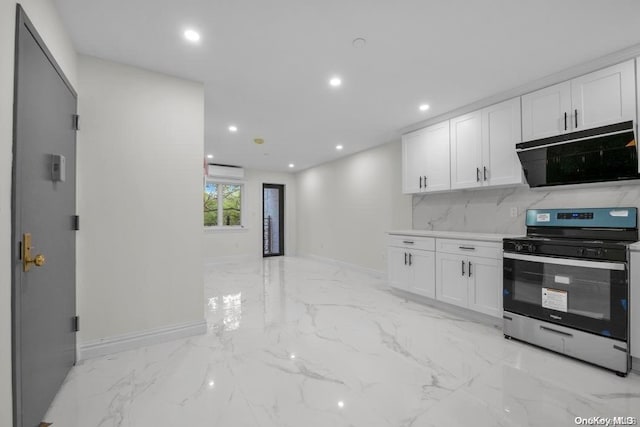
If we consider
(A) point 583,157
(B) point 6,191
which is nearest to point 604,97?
(A) point 583,157

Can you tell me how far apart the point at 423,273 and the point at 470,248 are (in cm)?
71

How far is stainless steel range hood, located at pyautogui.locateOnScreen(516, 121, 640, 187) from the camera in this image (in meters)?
2.29

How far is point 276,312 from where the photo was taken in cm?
329

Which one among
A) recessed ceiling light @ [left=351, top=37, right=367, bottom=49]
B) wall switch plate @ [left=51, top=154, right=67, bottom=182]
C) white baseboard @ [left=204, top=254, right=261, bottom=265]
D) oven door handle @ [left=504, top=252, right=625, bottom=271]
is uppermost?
recessed ceiling light @ [left=351, top=37, right=367, bottom=49]

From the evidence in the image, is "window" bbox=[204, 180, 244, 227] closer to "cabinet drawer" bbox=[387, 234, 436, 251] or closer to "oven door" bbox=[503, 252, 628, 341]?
"cabinet drawer" bbox=[387, 234, 436, 251]

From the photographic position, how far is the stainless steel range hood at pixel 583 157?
2291 millimetres

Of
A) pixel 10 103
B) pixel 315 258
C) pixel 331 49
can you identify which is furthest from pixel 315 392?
pixel 315 258

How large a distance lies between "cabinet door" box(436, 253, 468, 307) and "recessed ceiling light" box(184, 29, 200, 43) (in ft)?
10.7

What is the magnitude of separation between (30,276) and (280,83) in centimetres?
243

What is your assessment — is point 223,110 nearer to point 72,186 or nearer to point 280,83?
point 280,83

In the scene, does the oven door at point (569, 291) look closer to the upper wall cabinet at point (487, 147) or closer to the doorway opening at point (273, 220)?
the upper wall cabinet at point (487, 147)

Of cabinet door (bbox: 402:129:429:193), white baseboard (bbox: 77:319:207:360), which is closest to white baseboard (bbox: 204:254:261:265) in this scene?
white baseboard (bbox: 77:319:207:360)

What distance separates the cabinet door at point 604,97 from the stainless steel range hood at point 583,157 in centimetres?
10

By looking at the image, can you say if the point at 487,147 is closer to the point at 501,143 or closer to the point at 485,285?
the point at 501,143
